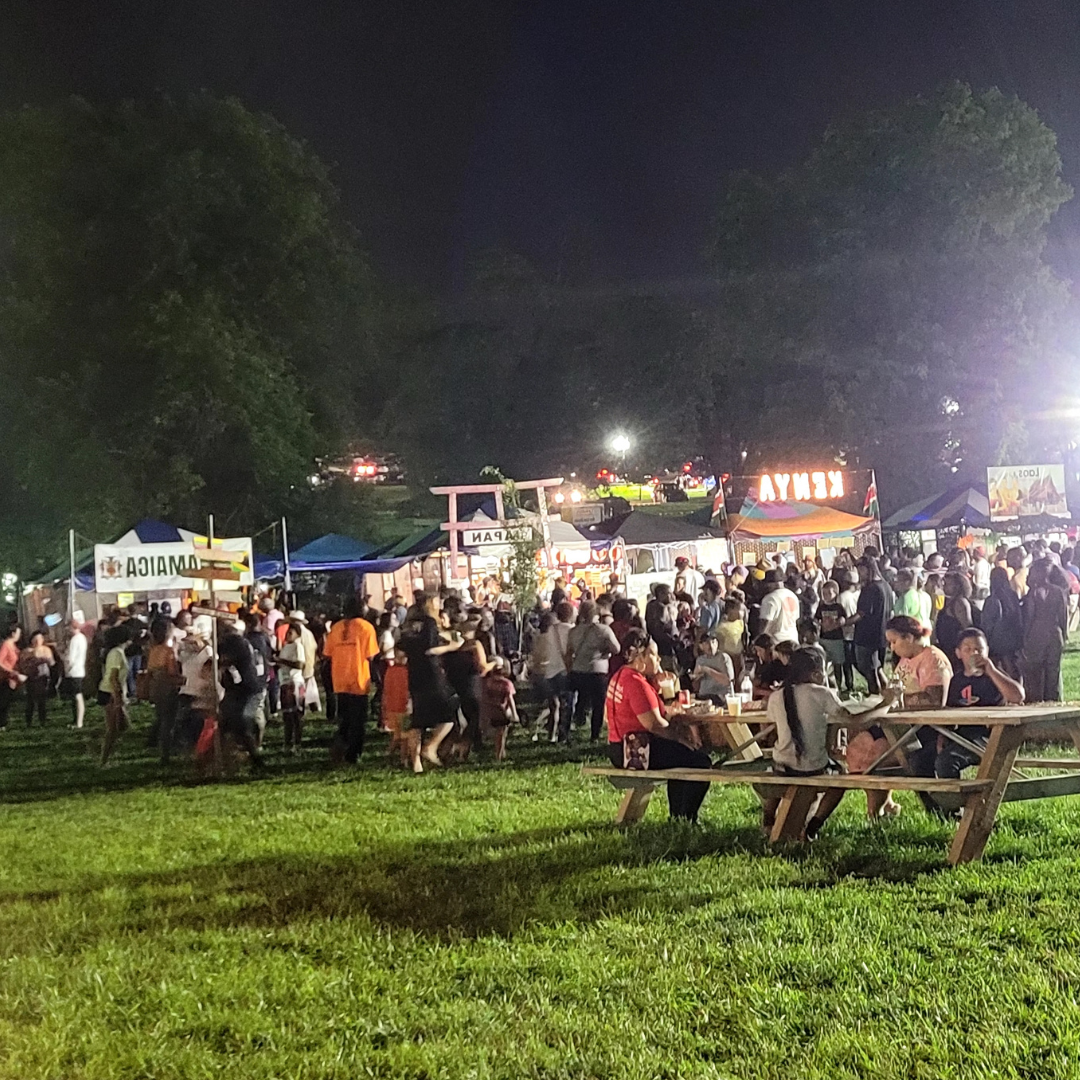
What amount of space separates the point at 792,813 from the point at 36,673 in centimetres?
1356

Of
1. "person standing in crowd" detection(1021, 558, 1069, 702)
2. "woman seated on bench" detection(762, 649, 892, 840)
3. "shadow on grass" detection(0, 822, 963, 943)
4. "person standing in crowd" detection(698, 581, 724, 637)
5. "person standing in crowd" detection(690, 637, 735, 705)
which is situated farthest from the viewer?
"person standing in crowd" detection(698, 581, 724, 637)

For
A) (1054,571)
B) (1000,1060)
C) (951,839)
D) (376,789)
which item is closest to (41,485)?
(376,789)

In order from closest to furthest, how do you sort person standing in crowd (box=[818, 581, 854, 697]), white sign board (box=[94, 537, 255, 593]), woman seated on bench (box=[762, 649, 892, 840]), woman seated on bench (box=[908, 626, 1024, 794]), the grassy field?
the grassy field → woman seated on bench (box=[762, 649, 892, 840]) → woman seated on bench (box=[908, 626, 1024, 794]) → person standing in crowd (box=[818, 581, 854, 697]) → white sign board (box=[94, 537, 255, 593])

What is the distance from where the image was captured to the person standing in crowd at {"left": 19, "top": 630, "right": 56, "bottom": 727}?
59.3ft

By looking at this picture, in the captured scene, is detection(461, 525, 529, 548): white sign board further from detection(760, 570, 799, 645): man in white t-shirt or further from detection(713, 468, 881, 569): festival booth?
detection(713, 468, 881, 569): festival booth

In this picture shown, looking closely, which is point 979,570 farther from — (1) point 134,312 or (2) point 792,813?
(1) point 134,312

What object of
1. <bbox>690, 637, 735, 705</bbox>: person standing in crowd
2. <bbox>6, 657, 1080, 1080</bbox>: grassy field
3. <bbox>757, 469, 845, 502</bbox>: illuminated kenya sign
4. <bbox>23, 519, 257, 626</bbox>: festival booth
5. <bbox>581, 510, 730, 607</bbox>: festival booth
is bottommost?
<bbox>6, 657, 1080, 1080</bbox>: grassy field

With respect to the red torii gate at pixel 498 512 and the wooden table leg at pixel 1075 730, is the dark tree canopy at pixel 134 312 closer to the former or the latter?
the red torii gate at pixel 498 512

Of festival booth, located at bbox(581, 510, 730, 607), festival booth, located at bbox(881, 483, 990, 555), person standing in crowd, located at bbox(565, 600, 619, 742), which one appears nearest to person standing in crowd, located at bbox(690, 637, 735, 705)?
person standing in crowd, located at bbox(565, 600, 619, 742)

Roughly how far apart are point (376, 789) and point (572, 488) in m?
26.8

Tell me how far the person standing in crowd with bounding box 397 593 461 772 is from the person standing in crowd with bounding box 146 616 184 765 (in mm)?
2840

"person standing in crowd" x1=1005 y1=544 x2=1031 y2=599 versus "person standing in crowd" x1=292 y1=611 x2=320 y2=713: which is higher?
"person standing in crowd" x1=1005 y1=544 x2=1031 y2=599

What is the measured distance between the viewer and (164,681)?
13.3 m

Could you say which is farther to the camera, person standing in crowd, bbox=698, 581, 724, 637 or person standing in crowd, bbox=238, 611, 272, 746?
person standing in crowd, bbox=698, 581, 724, 637
